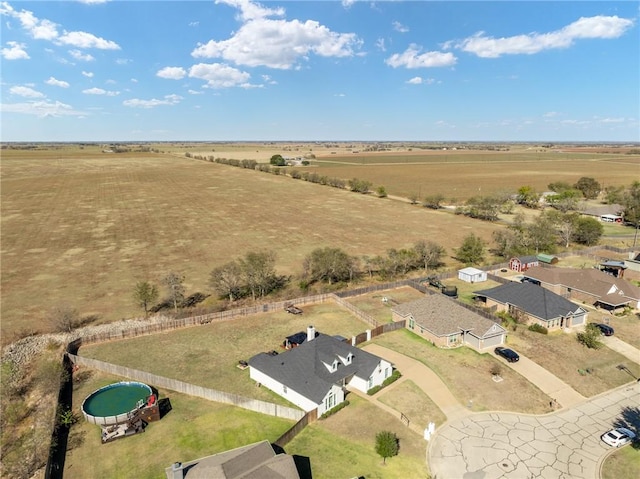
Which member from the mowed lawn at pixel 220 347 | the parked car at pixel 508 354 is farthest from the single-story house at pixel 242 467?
the parked car at pixel 508 354

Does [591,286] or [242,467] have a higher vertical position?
[242,467]

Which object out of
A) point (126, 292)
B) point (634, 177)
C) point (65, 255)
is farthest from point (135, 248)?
point (634, 177)

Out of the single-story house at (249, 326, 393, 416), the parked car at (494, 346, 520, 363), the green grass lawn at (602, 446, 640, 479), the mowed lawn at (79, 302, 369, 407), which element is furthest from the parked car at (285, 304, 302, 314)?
the green grass lawn at (602, 446, 640, 479)

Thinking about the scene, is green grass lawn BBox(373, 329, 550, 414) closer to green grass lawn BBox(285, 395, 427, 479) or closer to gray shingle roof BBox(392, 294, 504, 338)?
gray shingle roof BBox(392, 294, 504, 338)

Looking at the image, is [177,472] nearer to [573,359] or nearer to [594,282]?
[573,359]

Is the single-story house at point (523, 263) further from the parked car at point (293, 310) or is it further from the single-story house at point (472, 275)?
the parked car at point (293, 310)

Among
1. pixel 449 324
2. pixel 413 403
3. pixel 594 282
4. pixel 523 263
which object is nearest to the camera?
pixel 413 403

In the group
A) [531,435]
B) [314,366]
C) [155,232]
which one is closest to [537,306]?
[531,435]
